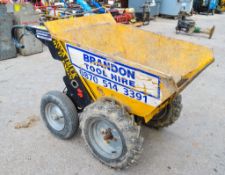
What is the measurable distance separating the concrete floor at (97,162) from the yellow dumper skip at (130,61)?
0.55 meters

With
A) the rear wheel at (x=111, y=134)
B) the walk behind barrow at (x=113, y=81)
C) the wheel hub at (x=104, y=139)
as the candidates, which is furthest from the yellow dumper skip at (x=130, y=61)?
the wheel hub at (x=104, y=139)

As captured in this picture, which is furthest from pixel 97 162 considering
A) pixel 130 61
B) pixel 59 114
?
pixel 130 61

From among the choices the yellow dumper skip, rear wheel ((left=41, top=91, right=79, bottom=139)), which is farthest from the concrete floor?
the yellow dumper skip

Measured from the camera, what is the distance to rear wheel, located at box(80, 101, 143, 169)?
69.0 inches

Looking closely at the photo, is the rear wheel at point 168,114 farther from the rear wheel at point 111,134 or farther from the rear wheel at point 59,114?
the rear wheel at point 59,114

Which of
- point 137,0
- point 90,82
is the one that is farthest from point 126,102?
point 137,0

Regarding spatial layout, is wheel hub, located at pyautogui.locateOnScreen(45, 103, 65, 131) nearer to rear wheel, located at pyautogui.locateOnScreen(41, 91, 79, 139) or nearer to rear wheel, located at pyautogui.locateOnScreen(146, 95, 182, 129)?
rear wheel, located at pyautogui.locateOnScreen(41, 91, 79, 139)

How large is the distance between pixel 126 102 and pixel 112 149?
50cm

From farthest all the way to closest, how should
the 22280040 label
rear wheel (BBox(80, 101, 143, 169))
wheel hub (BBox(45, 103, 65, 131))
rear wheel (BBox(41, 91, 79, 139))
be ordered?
wheel hub (BBox(45, 103, 65, 131))
rear wheel (BBox(41, 91, 79, 139))
rear wheel (BBox(80, 101, 143, 169))
the 22280040 label

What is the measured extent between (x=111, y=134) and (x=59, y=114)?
609 millimetres

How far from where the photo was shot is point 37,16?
5027 mm

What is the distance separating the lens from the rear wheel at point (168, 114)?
2.32 meters

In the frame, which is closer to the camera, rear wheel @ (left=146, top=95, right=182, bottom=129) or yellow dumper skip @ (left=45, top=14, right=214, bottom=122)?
yellow dumper skip @ (left=45, top=14, right=214, bottom=122)

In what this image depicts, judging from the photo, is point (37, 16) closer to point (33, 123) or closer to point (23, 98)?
point (23, 98)
